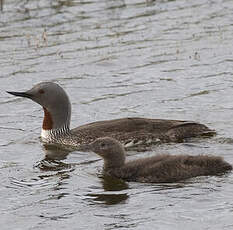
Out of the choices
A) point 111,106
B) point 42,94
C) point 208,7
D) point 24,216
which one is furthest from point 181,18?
point 24,216

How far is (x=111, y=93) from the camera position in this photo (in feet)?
52.6

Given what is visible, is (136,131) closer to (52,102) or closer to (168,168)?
(52,102)

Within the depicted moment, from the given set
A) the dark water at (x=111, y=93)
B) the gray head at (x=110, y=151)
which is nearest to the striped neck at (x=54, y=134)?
the dark water at (x=111, y=93)

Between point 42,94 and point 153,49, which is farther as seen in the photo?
point 153,49

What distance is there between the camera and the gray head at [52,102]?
45.0 ft

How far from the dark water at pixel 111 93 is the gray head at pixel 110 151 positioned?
0.23 meters

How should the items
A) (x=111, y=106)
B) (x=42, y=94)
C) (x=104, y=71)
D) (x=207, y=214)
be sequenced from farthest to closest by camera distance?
(x=104, y=71) → (x=111, y=106) → (x=42, y=94) → (x=207, y=214)

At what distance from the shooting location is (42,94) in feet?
45.0

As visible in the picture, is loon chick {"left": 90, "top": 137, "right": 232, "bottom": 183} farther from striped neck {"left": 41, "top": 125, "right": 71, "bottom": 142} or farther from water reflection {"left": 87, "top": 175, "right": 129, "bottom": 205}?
striped neck {"left": 41, "top": 125, "right": 71, "bottom": 142}

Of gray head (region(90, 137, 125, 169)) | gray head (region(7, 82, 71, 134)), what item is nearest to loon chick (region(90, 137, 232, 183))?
gray head (region(90, 137, 125, 169))

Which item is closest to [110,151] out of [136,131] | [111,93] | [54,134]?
[136,131]

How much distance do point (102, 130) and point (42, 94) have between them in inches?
46.9

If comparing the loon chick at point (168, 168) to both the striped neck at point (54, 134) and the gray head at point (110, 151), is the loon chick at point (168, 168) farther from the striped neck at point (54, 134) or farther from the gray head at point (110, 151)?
the striped neck at point (54, 134)

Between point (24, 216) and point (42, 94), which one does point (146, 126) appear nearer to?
point (42, 94)
